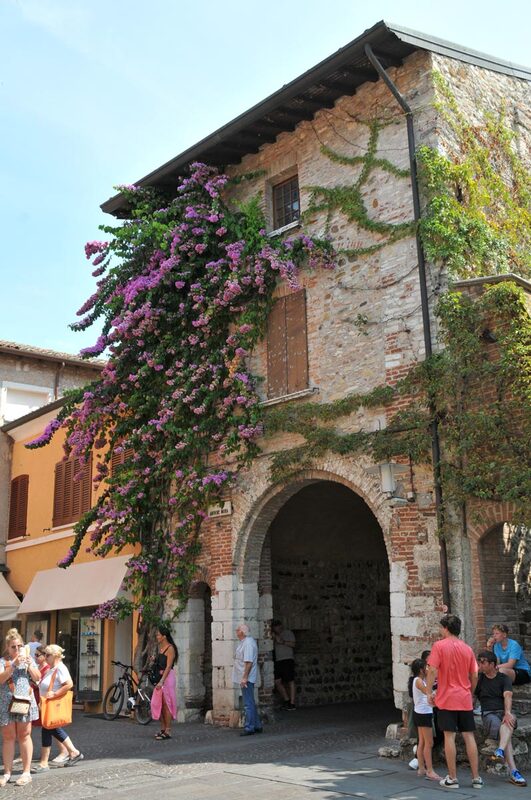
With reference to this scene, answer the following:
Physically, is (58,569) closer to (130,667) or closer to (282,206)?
(130,667)

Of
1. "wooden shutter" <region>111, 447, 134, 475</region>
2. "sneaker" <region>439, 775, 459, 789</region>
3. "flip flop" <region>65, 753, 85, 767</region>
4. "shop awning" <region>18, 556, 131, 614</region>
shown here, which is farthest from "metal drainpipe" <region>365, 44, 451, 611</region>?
"shop awning" <region>18, 556, 131, 614</region>

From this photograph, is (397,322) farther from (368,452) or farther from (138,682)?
(138,682)

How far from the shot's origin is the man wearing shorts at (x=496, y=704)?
7.98m

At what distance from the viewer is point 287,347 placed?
13023 millimetres

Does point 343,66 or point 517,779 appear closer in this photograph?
point 517,779

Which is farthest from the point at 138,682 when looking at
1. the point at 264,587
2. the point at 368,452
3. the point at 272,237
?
the point at 272,237

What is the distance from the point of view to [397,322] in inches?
454

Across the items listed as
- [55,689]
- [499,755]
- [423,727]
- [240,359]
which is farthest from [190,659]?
[499,755]

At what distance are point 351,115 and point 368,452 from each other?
5.37 m

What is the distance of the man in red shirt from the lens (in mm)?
7609

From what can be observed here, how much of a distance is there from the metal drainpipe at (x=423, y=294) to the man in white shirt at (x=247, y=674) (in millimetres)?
3040

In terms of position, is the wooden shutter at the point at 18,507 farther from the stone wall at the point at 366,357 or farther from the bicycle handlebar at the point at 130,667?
the stone wall at the point at 366,357

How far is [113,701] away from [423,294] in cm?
882

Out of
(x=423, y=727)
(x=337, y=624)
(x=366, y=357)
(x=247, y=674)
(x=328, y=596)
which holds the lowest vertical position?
(x=423, y=727)
